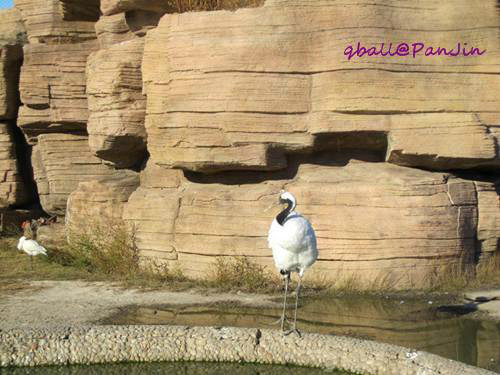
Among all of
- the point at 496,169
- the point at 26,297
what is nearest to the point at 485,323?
the point at 496,169

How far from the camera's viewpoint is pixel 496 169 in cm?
975

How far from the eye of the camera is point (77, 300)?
8.53m

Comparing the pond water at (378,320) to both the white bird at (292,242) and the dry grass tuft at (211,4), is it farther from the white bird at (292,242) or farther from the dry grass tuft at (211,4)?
the dry grass tuft at (211,4)

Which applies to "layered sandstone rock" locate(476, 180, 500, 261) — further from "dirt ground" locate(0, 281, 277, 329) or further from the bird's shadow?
"dirt ground" locate(0, 281, 277, 329)

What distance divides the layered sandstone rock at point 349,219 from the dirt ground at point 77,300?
893 mm

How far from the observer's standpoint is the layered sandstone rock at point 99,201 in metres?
11.0

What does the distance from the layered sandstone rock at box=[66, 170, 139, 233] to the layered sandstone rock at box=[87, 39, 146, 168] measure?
57 centimetres

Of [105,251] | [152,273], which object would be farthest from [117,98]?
[152,273]

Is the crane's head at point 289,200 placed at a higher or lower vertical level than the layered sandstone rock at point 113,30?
lower

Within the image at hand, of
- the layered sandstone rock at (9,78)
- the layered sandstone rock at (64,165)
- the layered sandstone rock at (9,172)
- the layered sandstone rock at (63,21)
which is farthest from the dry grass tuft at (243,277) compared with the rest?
the layered sandstone rock at (9,78)

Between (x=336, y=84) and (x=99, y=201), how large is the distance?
14.0ft

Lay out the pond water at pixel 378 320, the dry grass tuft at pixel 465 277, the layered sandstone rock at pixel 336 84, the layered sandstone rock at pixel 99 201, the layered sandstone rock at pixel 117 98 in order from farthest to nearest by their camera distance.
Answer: the layered sandstone rock at pixel 99 201 → the layered sandstone rock at pixel 117 98 → the layered sandstone rock at pixel 336 84 → the dry grass tuft at pixel 465 277 → the pond water at pixel 378 320

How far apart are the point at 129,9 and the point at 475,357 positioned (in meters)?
7.86

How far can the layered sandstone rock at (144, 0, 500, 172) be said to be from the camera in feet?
29.3
